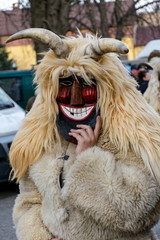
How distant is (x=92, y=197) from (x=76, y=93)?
0.51 metres

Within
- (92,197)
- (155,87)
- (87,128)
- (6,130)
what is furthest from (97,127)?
(6,130)

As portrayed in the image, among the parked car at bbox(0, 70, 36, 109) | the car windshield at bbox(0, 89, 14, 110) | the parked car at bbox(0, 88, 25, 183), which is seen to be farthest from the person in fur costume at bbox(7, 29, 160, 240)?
the parked car at bbox(0, 70, 36, 109)

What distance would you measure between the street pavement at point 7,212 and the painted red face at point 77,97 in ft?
10.7

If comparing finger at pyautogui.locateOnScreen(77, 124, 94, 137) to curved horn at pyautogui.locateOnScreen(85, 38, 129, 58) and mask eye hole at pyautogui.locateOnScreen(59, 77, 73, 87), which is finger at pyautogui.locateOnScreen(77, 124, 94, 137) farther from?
curved horn at pyautogui.locateOnScreen(85, 38, 129, 58)

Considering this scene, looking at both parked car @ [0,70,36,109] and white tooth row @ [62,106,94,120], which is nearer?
white tooth row @ [62,106,94,120]

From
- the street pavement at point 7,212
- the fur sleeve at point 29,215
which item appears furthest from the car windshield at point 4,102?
the fur sleeve at point 29,215

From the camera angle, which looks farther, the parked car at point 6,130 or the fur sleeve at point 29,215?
the parked car at point 6,130

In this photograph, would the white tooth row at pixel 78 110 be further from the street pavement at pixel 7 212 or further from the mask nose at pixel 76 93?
the street pavement at pixel 7 212

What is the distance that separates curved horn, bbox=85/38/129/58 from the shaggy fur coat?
0.41 metres

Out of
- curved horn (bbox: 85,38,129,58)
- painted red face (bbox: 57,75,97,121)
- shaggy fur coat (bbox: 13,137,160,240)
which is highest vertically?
curved horn (bbox: 85,38,129,58)

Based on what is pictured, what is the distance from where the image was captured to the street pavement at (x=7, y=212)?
20.2 feet

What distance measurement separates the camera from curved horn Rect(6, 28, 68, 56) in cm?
260

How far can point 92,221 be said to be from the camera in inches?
98.3

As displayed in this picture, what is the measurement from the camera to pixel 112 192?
2422 mm
